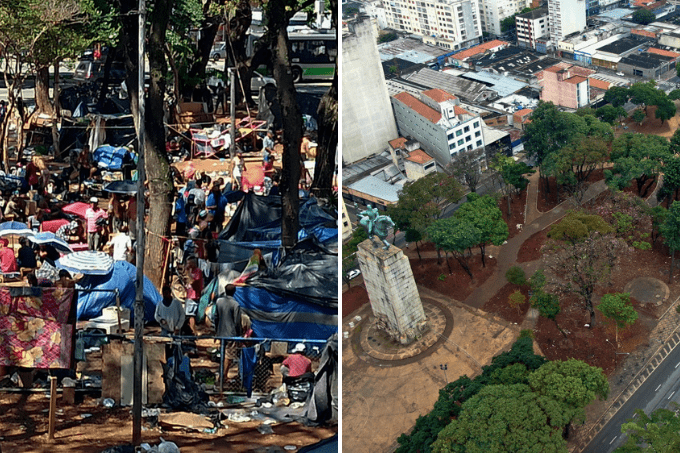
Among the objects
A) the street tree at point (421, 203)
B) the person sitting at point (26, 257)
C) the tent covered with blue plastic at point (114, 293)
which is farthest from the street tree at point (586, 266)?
the person sitting at point (26, 257)

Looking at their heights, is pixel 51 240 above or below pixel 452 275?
above

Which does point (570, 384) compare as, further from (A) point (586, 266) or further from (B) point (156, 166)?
(B) point (156, 166)

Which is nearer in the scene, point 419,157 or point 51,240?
point 51,240

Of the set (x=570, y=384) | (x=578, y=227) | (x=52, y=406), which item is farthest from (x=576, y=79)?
(x=52, y=406)

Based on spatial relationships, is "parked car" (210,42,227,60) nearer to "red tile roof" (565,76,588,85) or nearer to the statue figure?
"red tile roof" (565,76,588,85)

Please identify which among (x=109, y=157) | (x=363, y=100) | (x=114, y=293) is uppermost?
(x=114, y=293)

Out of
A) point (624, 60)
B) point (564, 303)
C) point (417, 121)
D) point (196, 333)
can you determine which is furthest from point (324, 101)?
point (624, 60)

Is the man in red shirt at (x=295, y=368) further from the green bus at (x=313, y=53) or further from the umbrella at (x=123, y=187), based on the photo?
the green bus at (x=313, y=53)

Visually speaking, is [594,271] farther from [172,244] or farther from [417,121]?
[417,121]
